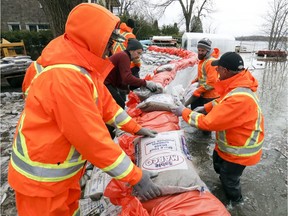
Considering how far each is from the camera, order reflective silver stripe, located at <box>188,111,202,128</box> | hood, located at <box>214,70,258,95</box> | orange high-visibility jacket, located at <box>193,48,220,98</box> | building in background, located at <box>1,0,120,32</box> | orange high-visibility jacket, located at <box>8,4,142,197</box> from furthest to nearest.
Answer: building in background, located at <box>1,0,120,32</box> → orange high-visibility jacket, located at <box>193,48,220,98</box> → reflective silver stripe, located at <box>188,111,202,128</box> → hood, located at <box>214,70,258,95</box> → orange high-visibility jacket, located at <box>8,4,142,197</box>

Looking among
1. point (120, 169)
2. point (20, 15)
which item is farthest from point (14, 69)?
point (20, 15)

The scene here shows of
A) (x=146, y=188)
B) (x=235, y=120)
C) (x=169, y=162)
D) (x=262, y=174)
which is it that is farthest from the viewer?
(x=262, y=174)

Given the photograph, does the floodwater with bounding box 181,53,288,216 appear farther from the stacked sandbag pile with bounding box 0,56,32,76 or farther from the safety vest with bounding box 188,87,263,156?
the stacked sandbag pile with bounding box 0,56,32,76

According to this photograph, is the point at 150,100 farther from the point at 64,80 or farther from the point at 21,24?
the point at 21,24

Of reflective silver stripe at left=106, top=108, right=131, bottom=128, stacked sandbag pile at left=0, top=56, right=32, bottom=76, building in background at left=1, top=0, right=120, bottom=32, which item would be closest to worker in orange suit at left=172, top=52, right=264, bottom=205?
reflective silver stripe at left=106, top=108, right=131, bottom=128

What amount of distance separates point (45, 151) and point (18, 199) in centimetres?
39

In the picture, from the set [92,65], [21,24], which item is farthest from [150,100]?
[21,24]

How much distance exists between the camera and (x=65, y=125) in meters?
1.18

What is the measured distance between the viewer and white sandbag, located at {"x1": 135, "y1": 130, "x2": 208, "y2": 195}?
5.48 ft

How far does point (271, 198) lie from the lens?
9.32 ft

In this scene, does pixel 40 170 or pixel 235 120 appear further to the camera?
pixel 235 120

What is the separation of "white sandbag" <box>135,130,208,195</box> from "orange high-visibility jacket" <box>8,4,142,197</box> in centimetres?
39

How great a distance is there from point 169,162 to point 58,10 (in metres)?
3.53

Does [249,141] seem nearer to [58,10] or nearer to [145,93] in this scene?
[145,93]
